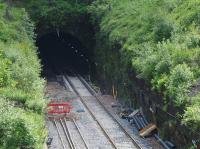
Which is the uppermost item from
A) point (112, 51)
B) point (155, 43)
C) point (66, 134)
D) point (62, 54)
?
point (155, 43)

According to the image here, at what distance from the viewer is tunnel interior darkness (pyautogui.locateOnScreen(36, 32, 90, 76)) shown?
57906 mm

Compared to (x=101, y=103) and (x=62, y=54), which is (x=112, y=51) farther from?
(x=62, y=54)

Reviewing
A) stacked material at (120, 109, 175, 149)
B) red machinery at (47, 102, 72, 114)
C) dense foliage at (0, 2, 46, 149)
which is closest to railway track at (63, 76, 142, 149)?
stacked material at (120, 109, 175, 149)

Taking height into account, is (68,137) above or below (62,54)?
above

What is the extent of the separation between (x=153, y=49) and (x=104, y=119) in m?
5.49

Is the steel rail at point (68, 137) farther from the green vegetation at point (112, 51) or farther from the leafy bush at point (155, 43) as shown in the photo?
the leafy bush at point (155, 43)

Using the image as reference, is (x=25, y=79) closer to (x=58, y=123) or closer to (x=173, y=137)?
(x=58, y=123)

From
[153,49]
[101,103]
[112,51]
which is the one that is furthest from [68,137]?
[112,51]

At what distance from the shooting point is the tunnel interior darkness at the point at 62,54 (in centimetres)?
5791

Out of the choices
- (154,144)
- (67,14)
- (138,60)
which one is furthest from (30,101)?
(67,14)

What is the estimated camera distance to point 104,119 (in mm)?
33281

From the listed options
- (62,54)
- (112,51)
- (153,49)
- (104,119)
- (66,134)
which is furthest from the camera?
(62,54)

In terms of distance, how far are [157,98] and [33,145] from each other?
11349 mm

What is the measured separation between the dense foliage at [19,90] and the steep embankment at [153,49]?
645 cm
